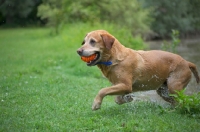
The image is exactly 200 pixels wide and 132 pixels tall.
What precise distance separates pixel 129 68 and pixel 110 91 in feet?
2.42

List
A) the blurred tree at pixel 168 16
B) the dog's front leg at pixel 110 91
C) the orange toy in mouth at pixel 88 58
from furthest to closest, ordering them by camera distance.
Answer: the blurred tree at pixel 168 16, the orange toy in mouth at pixel 88 58, the dog's front leg at pixel 110 91

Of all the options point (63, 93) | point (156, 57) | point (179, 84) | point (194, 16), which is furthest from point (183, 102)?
point (194, 16)

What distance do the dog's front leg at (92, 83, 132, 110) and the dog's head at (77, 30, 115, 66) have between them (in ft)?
2.06

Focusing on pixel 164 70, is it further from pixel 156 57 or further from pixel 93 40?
pixel 93 40

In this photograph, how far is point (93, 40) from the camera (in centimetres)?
780

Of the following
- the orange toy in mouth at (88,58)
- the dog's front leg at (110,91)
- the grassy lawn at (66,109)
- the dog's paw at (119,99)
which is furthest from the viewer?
the dog's paw at (119,99)

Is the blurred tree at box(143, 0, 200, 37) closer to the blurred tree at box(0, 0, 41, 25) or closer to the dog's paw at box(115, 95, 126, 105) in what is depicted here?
the blurred tree at box(0, 0, 41, 25)

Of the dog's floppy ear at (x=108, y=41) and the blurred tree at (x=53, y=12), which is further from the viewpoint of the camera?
the blurred tree at (x=53, y=12)

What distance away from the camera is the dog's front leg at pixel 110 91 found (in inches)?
295

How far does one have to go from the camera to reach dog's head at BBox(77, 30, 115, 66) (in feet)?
25.3

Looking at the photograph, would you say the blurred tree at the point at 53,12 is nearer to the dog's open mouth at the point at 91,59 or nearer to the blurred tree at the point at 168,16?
the blurred tree at the point at 168,16

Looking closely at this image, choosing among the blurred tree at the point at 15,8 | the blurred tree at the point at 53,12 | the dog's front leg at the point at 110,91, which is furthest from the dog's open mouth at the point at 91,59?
the blurred tree at the point at 15,8

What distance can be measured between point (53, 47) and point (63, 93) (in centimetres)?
1240

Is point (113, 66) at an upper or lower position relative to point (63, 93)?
upper
